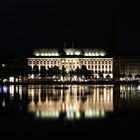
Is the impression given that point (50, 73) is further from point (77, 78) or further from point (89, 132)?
point (89, 132)

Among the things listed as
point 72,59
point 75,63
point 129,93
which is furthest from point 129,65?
point 129,93

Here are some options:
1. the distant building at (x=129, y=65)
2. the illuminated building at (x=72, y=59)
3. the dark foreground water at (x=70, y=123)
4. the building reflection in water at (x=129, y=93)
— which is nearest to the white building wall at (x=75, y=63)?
the illuminated building at (x=72, y=59)

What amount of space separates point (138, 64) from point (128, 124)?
5392 inches

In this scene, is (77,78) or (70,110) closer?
(70,110)

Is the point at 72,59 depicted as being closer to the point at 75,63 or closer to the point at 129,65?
the point at 75,63

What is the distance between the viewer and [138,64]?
158500 millimetres

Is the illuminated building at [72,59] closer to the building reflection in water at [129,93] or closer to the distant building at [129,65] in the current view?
the distant building at [129,65]

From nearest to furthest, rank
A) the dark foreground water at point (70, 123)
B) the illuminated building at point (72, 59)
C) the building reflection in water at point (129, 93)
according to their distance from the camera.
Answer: the dark foreground water at point (70, 123) → the building reflection in water at point (129, 93) → the illuminated building at point (72, 59)

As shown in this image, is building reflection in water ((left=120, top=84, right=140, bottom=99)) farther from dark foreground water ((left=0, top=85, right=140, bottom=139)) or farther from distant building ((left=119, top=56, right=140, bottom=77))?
distant building ((left=119, top=56, right=140, bottom=77))

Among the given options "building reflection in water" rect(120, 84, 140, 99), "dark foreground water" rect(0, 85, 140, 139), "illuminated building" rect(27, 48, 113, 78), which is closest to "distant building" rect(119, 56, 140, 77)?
"illuminated building" rect(27, 48, 113, 78)

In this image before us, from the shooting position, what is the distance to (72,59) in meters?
160

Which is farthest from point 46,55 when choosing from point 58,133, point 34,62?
point 58,133

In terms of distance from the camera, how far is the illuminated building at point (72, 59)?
513 feet

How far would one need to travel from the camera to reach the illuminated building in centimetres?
15638
